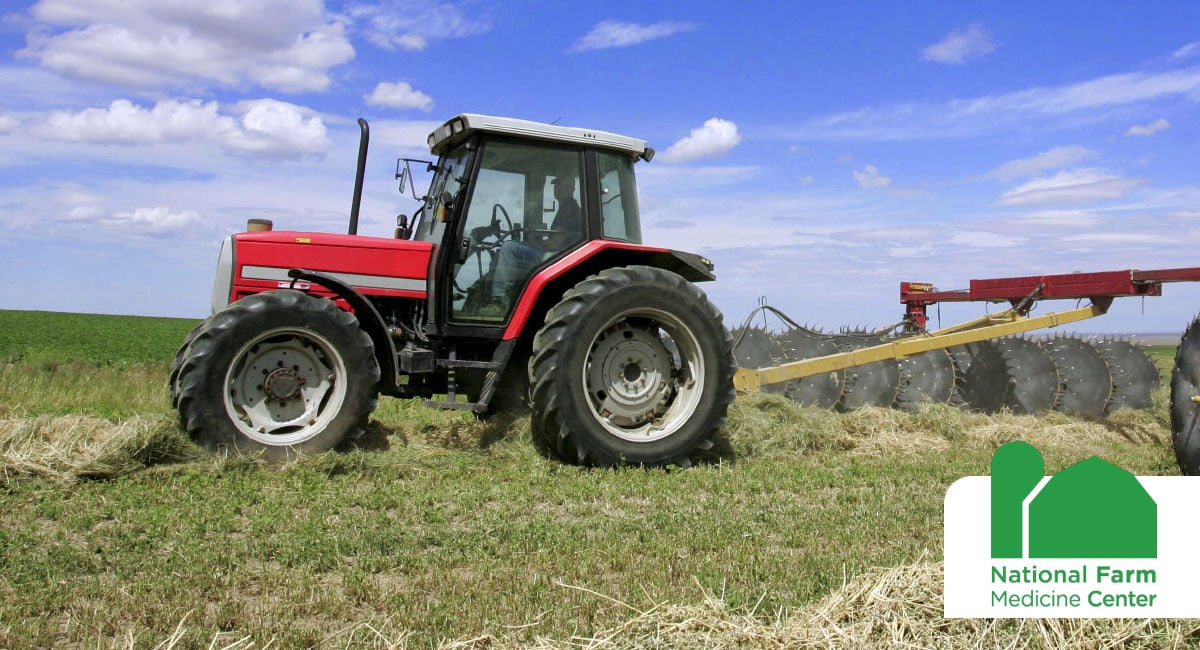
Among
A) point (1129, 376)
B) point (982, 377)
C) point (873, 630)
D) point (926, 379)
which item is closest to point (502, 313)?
point (873, 630)

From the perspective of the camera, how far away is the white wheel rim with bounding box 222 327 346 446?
5.69 metres

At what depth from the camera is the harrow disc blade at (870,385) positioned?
30.2ft

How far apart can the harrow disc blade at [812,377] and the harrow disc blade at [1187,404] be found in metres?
3.63

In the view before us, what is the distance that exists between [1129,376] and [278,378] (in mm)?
8541

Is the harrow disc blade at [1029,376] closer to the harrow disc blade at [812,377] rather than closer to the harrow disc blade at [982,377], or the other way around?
the harrow disc blade at [982,377]

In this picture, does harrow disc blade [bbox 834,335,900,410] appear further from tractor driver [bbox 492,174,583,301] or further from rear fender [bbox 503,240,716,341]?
tractor driver [bbox 492,174,583,301]

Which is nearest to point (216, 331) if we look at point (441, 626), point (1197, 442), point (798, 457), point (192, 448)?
point (192, 448)

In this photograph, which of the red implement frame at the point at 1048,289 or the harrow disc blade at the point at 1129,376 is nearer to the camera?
the red implement frame at the point at 1048,289

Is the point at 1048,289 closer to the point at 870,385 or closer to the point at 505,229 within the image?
the point at 870,385

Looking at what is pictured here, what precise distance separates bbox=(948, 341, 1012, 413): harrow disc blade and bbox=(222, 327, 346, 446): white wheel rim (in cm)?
626

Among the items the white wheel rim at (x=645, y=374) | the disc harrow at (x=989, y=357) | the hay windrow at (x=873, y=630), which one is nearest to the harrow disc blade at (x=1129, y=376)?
the disc harrow at (x=989, y=357)

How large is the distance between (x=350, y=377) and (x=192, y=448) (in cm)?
97

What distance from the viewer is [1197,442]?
5.32m

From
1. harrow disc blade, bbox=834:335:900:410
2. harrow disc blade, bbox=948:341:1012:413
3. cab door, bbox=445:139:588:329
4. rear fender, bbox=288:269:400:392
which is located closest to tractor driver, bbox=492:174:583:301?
cab door, bbox=445:139:588:329
